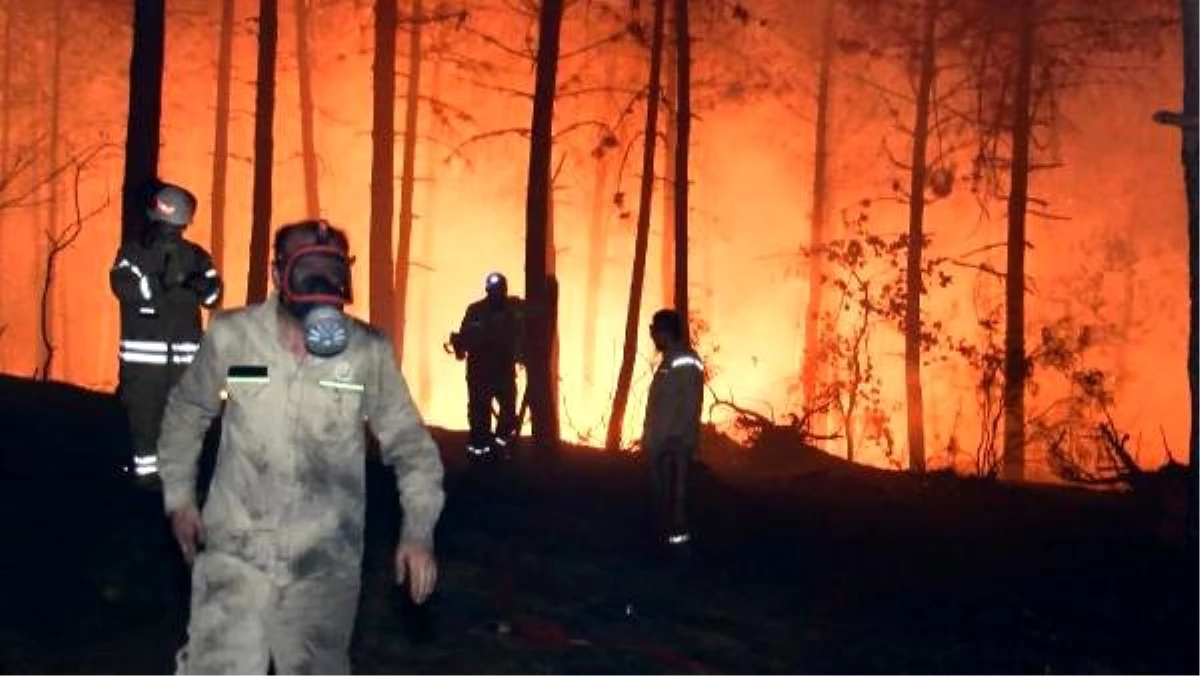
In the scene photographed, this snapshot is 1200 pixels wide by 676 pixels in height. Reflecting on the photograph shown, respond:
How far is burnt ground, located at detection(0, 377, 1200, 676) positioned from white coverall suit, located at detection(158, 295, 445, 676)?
9.90 feet

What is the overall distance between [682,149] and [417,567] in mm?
18982

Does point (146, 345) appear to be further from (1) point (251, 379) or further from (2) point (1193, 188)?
(2) point (1193, 188)

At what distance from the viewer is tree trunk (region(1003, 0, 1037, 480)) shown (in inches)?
1022

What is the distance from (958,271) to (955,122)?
8.91m

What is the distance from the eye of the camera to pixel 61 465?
11094mm

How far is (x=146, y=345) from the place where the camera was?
9.26 m

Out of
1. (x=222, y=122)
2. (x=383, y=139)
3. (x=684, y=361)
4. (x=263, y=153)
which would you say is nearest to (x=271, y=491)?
(x=684, y=361)

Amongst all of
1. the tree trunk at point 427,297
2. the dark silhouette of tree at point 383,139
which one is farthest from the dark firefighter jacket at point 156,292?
the tree trunk at point 427,297

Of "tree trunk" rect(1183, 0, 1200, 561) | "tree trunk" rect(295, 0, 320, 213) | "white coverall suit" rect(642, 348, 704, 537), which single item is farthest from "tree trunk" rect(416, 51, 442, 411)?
"white coverall suit" rect(642, 348, 704, 537)

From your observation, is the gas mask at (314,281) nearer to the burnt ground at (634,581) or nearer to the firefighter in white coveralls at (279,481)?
the firefighter in white coveralls at (279,481)

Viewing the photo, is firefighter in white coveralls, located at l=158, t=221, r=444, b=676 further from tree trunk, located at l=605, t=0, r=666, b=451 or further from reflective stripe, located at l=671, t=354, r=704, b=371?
tree trunk, located at l=605, t=0, r=666, b=451

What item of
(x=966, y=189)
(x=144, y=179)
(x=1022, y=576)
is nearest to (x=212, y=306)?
(x=144, y=179)

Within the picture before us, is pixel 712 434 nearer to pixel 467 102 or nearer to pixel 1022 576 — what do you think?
pixel 1022 576

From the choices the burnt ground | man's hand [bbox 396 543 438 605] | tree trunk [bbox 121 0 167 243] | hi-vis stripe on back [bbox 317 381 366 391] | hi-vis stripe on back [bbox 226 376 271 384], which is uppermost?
tree trunk [bbox 121 0 167 243]
